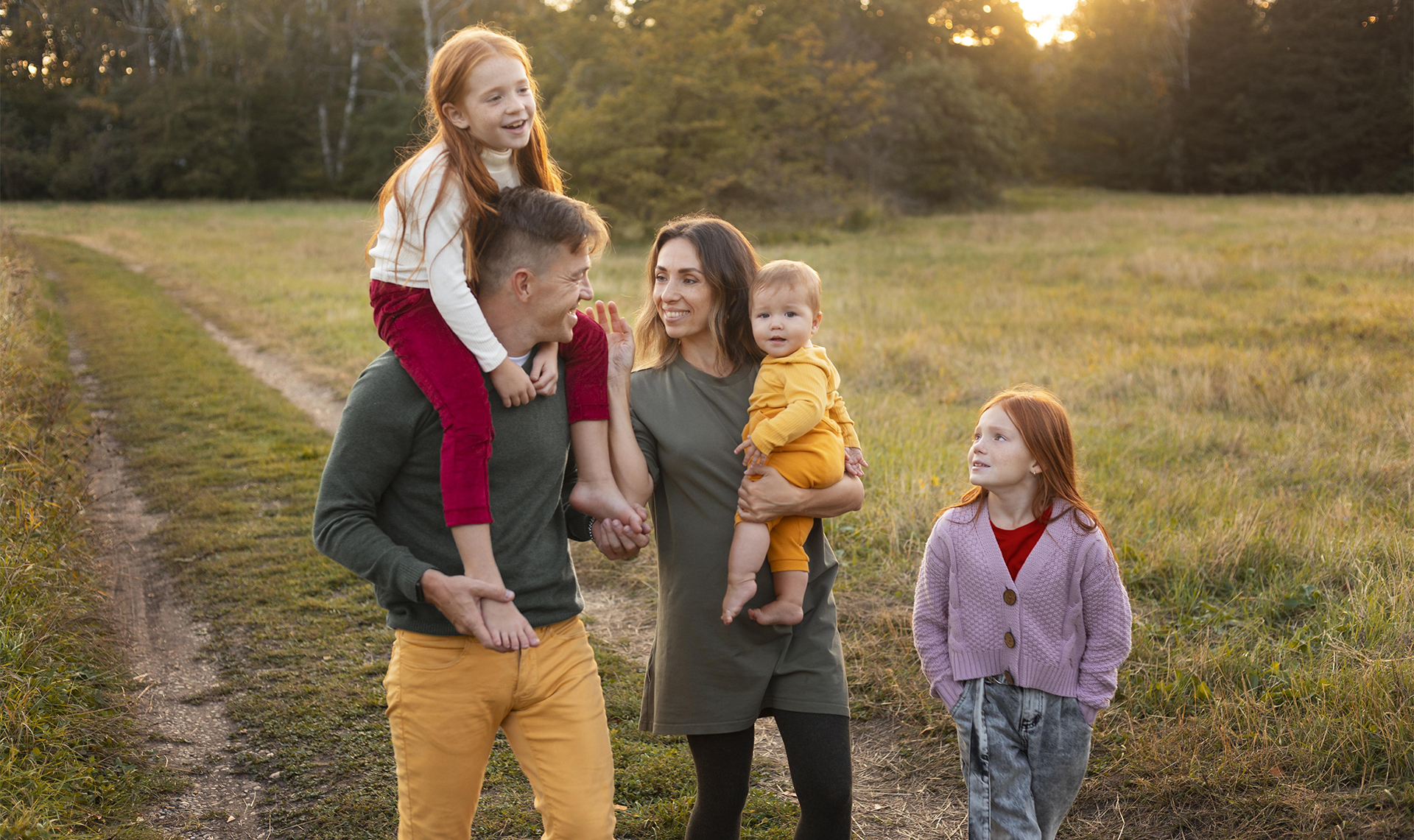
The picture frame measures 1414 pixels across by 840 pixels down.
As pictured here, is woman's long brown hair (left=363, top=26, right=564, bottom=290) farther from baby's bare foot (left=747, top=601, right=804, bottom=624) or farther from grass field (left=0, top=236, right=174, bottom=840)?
grass field (left=0, top=236, right=174, bottom=840)

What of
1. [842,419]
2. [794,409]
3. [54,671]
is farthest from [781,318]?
[54,671]

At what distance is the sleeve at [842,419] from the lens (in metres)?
2.59

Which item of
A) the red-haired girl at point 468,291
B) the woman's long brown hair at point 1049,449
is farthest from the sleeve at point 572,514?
the woman's long brown hair at point 1049,449

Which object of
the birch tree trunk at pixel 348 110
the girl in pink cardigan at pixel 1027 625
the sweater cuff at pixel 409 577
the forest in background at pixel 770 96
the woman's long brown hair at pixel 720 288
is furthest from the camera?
the birch tree trunk at pixel 348 110

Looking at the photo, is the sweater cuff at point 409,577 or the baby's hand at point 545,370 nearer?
the sweater cuff at point 409,577

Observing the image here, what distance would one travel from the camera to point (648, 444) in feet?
8.29

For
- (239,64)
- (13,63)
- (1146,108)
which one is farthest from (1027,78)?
(13,63)

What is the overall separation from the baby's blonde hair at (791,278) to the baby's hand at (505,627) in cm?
101

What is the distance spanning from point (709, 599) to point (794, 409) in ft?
1.76

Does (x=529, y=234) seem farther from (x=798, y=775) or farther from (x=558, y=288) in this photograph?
(x=798, y=775)

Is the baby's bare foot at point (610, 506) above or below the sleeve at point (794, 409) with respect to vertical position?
below

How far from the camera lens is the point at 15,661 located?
3713mm

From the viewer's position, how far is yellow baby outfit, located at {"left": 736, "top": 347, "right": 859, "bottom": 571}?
2350mm

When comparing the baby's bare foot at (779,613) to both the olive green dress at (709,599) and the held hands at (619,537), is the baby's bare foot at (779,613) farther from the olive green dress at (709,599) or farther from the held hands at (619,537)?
the held hands at (619,537)
